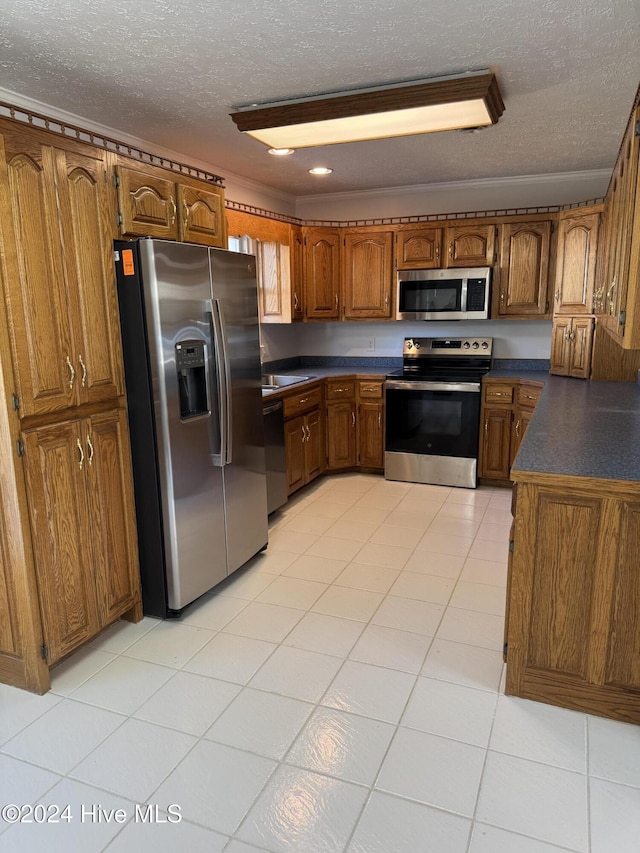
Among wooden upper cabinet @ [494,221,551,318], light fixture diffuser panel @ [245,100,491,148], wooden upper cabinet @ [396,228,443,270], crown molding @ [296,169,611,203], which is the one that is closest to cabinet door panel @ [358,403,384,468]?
wooden upper cabinet @ [396,228,443,270]

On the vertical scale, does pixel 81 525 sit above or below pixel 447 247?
below

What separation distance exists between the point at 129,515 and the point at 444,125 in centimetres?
239

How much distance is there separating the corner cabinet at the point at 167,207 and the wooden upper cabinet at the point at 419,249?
215cm

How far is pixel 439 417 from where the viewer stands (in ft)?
15.2

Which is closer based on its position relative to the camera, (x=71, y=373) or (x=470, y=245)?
(x=71, y=373)

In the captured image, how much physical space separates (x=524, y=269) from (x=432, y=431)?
1446 mm

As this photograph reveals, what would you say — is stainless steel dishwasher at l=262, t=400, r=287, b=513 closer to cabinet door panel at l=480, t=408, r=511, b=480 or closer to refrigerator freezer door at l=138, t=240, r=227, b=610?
refrigerator freezer door at l=138, t=240, r=227, b=610

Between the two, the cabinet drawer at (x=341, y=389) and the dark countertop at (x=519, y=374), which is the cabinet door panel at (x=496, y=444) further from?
the cabinet drawer at (x=341, y=389)

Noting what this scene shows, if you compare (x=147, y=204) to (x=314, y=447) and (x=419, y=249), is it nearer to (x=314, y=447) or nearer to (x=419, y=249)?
(x=314, y=447)

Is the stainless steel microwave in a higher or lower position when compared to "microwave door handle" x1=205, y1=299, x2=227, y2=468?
higher

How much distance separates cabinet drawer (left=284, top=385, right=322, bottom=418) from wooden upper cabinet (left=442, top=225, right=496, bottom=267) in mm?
1516

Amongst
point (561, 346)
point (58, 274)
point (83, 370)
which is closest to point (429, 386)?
point (561, 346)

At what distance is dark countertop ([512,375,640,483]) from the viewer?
1999 millimetres

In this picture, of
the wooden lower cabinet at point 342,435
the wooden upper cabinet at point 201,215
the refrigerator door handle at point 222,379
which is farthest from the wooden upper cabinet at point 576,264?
the refrigerator door handle at point 222,379
